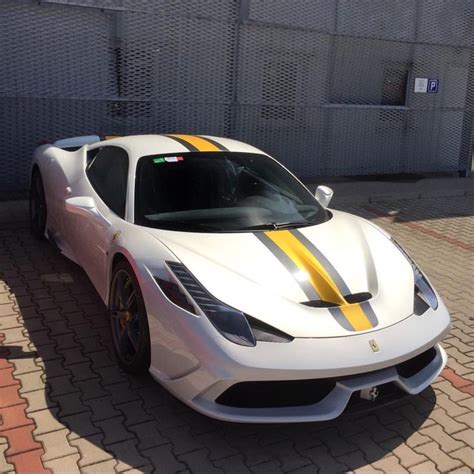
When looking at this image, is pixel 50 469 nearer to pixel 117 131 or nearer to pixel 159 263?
pixel 159 263

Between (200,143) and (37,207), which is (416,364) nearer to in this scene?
(200,143)

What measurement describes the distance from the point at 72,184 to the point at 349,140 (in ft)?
21.0

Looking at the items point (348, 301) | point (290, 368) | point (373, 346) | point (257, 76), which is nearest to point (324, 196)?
point (348, 301)

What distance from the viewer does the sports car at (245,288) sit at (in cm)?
273

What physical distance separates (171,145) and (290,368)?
2.20 metres

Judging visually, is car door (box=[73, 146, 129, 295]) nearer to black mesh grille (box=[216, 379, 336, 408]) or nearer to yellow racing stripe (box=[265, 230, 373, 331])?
yellow racing stripe (box=[265, 230, 373, 331])

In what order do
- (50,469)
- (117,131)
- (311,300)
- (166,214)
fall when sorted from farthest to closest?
1. (117,131)
2. (166,214)
3. (311,300)
4. (50,469)

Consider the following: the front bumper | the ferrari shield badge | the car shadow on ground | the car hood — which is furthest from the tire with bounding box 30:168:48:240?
the ferrari shield badge

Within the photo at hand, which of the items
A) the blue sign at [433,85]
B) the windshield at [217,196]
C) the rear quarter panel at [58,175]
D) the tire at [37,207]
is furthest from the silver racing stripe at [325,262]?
the blue sign at [433,85]

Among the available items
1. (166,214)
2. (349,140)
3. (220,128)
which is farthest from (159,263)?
(349,140)

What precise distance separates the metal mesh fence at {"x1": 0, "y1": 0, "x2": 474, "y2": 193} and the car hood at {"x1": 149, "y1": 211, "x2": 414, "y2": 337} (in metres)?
5.06

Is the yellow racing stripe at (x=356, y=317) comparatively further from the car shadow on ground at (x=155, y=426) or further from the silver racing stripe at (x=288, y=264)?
the car shadow on ground at (x=155, y=426)

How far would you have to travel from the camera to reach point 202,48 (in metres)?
8.54

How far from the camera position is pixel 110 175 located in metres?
4.30
